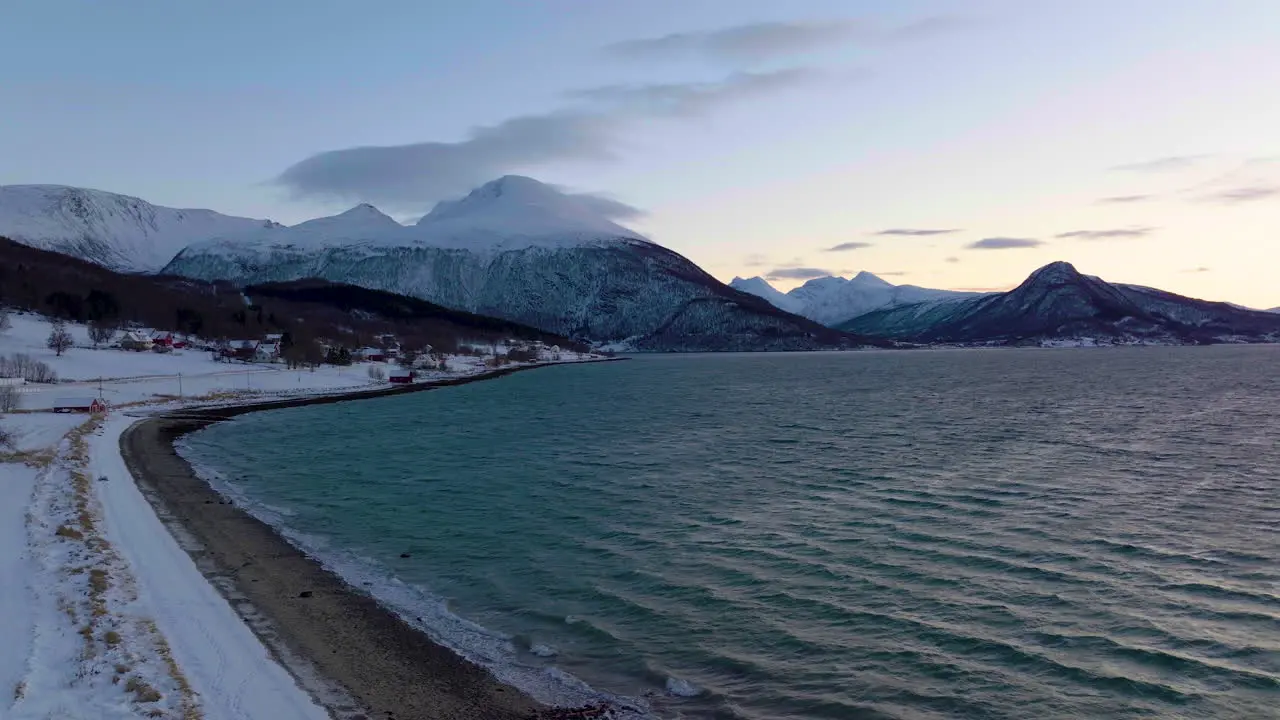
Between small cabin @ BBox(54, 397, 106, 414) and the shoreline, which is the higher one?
small cabin @ BBox(54, 397, 106, 414)

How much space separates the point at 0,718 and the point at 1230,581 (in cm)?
2526

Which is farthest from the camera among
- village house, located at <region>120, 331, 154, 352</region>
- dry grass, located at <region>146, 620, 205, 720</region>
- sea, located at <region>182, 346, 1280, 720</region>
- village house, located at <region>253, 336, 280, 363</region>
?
village house, located at <region>253, 336, 280, 363</region>

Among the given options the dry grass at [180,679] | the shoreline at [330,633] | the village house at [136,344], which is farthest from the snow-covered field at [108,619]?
the village house at [136,344]

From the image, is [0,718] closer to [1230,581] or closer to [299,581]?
[299,581]

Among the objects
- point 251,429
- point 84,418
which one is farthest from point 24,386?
point 251,429

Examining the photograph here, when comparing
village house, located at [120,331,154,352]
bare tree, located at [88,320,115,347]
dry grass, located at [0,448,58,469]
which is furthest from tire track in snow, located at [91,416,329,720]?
bare tree, located at [88,320,115,347]

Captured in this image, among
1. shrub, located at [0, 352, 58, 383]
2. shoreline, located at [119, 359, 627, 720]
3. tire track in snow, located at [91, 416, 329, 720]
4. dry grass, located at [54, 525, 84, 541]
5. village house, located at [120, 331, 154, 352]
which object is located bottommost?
shoreline, located at [119, 359, 627, 720]

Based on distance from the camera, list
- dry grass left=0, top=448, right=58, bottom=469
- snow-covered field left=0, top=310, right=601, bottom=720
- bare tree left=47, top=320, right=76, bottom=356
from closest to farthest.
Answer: snow-covered field left=0, top=310, right=601, bottom=720 → dry grass left=0, top=448, right=58, bottom=469 → bare tree left=47, top=320, right=76, bottom=356

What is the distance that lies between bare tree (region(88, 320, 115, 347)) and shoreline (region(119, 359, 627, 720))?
13158cm

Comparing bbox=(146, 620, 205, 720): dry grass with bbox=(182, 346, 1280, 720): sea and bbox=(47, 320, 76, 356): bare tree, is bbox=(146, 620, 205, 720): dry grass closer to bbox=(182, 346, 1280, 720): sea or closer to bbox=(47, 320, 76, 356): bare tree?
bbox=(182, 346, 1280, 720): sea

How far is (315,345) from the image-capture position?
152125 mm

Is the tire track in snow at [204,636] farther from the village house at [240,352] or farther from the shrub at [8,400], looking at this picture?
the village house at [240,352]

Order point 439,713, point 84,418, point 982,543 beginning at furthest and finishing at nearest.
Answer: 1. point 84,418
2. point 982,543
3. point 439,713

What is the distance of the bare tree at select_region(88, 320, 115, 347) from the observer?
139 meters
